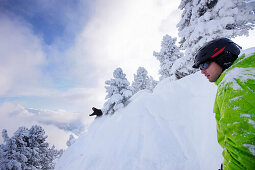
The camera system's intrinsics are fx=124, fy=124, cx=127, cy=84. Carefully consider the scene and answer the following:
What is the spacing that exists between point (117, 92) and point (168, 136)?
11073mm

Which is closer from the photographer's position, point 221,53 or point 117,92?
point 221,53

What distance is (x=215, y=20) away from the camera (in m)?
10.5

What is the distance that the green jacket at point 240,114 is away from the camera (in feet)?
3.76

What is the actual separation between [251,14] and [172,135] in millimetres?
11930

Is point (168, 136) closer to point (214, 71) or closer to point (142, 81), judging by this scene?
point (214, 71)

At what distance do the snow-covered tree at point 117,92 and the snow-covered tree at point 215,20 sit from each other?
8.49 m

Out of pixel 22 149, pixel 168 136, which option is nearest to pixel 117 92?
pixel 168 136

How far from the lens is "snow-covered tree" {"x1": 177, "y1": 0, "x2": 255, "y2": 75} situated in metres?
10.1

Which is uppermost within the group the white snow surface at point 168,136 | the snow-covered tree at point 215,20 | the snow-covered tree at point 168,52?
the snow-covered tree at point 168,52

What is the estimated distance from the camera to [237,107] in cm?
123

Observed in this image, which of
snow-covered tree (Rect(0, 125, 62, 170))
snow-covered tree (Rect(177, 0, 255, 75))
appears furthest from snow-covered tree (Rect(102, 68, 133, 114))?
snow-covered tree (Rect(0, 125, 62, 170))

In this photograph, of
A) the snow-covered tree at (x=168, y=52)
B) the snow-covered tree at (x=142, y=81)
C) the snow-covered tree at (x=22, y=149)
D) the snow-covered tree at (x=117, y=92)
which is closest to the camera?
the snow-covered tree at (x=22, y=149)

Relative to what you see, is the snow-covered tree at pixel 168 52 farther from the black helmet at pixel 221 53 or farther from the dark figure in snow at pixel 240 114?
the dark figure in snow at pixel 240 114

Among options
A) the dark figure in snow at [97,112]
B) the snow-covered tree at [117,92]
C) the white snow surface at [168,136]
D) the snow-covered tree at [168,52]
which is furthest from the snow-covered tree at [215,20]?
the dark figure in snow at [97,112]
